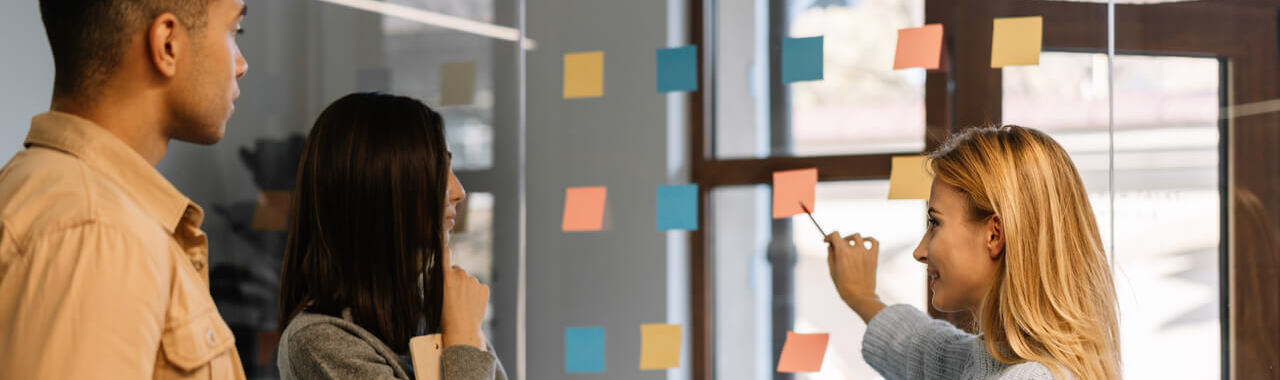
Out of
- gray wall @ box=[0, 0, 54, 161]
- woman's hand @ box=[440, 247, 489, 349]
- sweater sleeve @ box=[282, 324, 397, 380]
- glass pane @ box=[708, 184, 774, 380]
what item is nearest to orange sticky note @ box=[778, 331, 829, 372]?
glass pane @ box=[708, 184, 774, 380]

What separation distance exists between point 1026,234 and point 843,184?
846 mm

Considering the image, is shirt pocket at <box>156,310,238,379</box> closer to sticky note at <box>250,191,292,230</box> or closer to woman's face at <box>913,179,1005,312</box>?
woman's face at <box>913,179,1005,312</box>

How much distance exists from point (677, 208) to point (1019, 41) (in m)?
0.74

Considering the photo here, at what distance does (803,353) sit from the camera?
201cm

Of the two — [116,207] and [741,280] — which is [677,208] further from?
[116,207]

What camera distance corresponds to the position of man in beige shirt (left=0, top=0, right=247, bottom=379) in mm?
811

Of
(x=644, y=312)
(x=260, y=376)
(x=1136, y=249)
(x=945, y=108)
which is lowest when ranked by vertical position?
(x=260, y=376)

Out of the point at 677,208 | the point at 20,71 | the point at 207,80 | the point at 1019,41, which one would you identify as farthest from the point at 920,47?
the point at 20,71

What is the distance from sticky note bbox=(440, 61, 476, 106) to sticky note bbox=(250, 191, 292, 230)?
486 millimetres

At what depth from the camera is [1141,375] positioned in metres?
1.78

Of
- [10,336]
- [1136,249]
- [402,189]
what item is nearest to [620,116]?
[402,189]

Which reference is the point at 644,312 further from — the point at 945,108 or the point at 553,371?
the point at 945,108

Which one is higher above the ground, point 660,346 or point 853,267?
point 853,267

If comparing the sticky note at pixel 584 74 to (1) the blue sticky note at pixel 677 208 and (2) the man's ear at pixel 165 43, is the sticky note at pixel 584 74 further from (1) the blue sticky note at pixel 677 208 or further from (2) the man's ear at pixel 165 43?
(2) the man's ear at pixel 165 43
